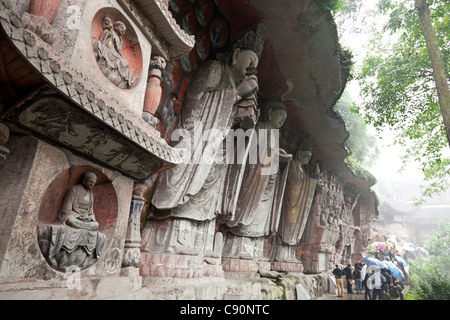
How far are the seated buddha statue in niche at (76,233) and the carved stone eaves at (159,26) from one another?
1411mm

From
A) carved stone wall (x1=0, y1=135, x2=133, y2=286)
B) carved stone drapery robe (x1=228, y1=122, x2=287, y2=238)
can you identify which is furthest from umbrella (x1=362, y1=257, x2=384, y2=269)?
carved stone wall (x1=0, y1=135, x2=133, y2=286)

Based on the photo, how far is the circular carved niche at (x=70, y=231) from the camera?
1853 millimetres

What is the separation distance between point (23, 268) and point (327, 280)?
338 inches

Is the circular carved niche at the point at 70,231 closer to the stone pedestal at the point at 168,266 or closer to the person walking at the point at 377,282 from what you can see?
the stone pedestal at the point at 168,266

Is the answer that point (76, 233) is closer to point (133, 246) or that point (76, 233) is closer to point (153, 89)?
point (133, 246)

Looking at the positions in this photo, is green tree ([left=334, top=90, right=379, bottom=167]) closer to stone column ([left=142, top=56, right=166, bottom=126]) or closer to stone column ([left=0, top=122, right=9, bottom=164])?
stone column ([left=142, top=56, right=166, bottom=126])

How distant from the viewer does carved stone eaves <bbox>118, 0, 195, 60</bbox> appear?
2477mm

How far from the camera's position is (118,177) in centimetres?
244

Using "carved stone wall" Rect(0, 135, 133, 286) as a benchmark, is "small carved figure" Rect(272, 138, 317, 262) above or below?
above

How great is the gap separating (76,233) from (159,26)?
1982 millimetres

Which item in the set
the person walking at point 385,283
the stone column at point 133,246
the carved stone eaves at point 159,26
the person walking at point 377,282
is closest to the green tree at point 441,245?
the person walking at point 385,283

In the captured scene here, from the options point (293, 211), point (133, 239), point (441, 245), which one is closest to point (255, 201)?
point (293, 211)

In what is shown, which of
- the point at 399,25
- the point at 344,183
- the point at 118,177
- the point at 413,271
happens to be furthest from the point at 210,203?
the point at 413,271

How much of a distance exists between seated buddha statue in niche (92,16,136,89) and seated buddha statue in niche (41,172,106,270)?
79 cm
